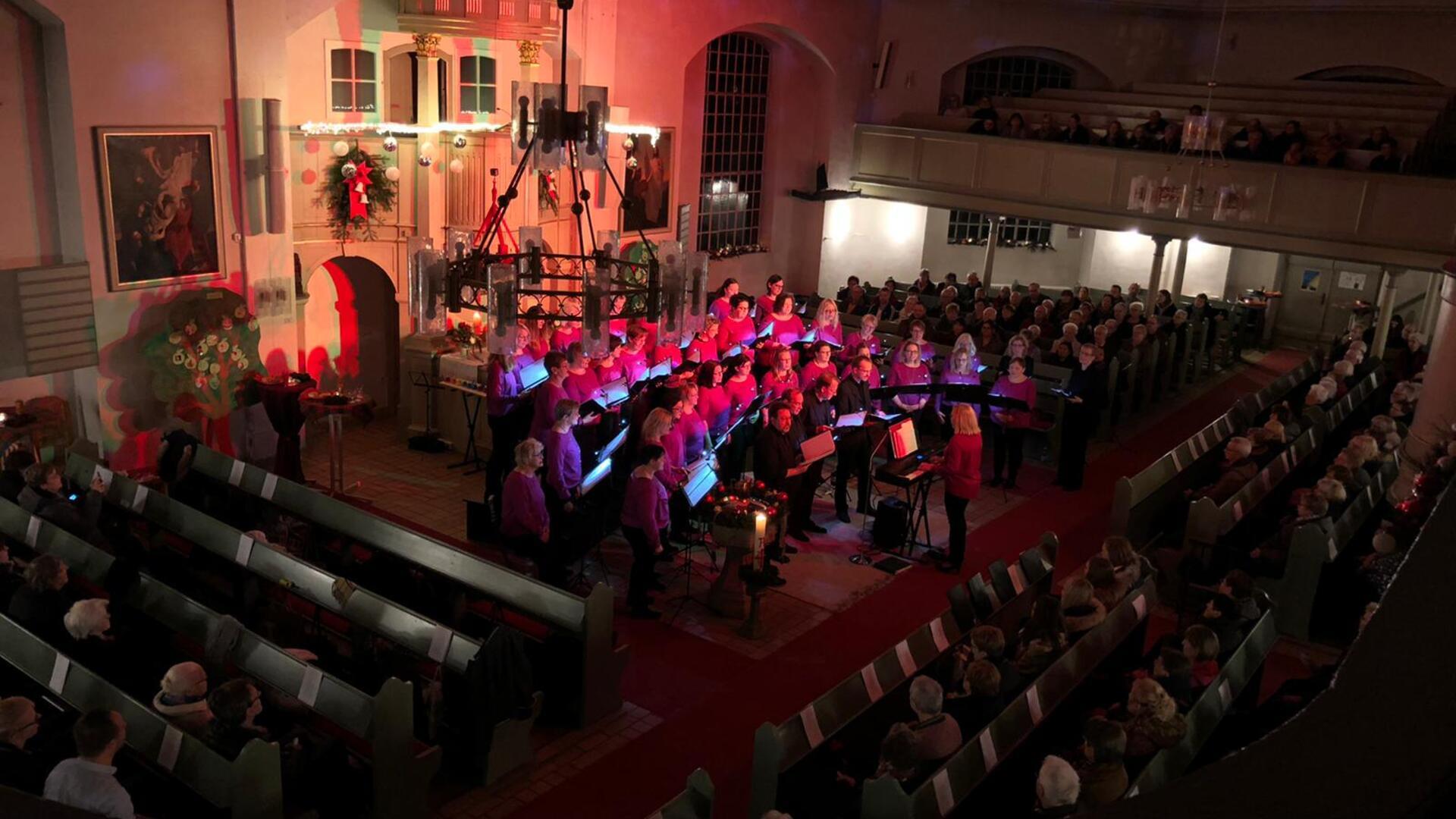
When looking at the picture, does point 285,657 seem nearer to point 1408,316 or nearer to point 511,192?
point 511,192

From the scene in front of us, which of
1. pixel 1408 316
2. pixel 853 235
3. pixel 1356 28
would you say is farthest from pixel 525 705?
pixel 1356 28

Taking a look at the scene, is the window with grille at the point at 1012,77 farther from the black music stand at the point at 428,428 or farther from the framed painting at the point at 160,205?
the framed painting at the point at 160,205

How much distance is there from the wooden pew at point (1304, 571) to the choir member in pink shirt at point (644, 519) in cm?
523

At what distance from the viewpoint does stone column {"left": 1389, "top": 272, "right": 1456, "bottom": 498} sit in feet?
35.8

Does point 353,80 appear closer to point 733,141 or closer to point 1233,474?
point 733,141

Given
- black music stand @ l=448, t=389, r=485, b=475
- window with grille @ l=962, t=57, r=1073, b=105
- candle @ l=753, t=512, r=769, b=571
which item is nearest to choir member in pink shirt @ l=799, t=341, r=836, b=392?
candle @ l=753, t=512, r=769, b=571

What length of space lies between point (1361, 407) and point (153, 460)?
45.3 feet

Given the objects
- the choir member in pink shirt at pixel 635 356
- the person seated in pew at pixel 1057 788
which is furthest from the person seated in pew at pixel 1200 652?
the choir member in pink shirt at pixel 635 356

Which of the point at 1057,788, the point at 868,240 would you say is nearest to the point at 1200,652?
the point at 1057,788

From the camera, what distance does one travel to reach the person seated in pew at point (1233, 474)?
36.1 feet

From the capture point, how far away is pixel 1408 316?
21.6m

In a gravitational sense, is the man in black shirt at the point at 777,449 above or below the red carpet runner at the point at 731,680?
above

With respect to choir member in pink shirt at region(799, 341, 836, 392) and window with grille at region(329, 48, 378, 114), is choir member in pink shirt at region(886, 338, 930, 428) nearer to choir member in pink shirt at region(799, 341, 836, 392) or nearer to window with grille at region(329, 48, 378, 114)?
choir member in pink shirt at region(799, 341, 836, 392)

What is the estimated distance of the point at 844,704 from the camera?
22.6 feet
